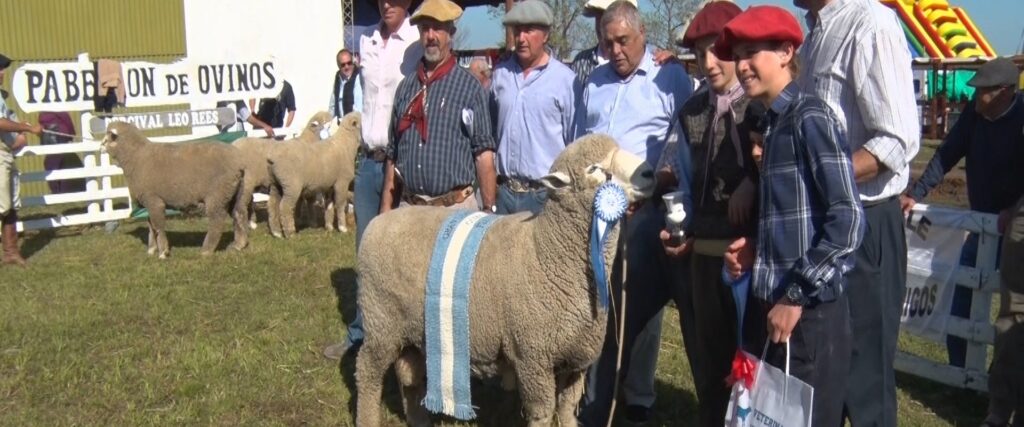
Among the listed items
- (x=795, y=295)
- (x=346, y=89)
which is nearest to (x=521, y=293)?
(x=795, y=295)

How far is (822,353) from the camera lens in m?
3.01

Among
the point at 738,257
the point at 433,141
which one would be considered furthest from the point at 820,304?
the point at 433,141

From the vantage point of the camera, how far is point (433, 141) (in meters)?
4.91

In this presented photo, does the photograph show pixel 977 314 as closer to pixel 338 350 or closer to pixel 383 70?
pixel 383 70

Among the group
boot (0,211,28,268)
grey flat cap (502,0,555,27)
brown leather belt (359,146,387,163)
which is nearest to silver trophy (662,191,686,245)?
grey flat cap (502,0,555,27)

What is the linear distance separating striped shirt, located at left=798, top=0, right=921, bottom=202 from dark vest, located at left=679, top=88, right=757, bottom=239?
0.30 meters

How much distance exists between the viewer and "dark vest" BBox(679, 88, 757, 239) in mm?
3441

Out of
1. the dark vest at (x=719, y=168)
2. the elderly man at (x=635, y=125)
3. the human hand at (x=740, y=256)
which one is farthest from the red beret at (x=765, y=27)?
the elderly man at (x=635, y=125)

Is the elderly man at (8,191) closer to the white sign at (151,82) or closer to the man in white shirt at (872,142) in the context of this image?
the white sign at (151,82)

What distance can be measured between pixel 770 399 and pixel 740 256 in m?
0.51

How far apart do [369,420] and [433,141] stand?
4.70 feet

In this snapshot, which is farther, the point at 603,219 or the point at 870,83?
the point at 603,219

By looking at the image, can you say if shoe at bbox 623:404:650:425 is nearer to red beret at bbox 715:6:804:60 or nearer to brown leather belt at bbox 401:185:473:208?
brown leather belt at bbox 401:185:473:208

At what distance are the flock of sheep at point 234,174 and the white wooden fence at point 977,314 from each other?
7.08 m
